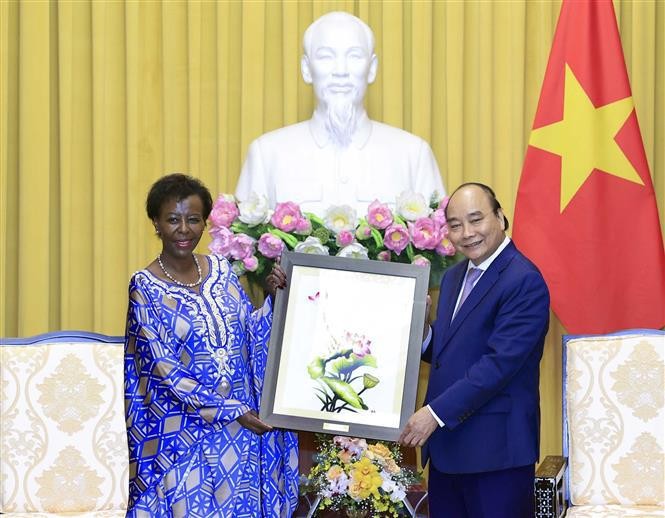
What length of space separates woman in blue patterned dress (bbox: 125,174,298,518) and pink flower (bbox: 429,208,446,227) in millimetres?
1047

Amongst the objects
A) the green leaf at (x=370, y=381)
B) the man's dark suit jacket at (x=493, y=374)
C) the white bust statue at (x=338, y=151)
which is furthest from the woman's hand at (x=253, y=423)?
the white bust statue at (x=338, y=151)

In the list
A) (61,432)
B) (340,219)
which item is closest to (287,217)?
(340,219)

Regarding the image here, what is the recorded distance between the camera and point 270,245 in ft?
12.5

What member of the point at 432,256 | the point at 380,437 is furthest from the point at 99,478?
the point at 432,256

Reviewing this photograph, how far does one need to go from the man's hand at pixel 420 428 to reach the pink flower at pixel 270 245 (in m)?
0.87

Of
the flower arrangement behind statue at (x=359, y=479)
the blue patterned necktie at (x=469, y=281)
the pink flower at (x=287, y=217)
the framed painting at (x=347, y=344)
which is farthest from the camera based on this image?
the pink flower at (x=287, y=217)

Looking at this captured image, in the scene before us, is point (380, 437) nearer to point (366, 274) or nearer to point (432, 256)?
point (366, 274)

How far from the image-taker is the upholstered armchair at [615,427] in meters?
3.73

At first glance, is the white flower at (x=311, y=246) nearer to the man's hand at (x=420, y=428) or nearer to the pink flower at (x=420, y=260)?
the pink flower at (x=420, y=260)

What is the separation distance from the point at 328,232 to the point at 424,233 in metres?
0.34

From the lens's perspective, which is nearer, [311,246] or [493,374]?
[493,374]

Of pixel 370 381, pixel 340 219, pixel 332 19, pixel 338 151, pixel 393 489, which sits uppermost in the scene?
pixel 332 19

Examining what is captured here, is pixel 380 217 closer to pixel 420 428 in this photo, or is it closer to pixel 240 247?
pixel 240 247

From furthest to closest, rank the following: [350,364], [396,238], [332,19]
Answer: [332,19] < [396,238] < [350,364]
